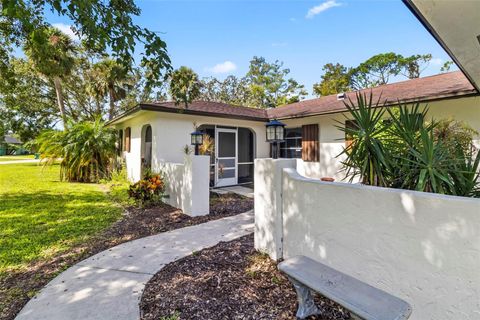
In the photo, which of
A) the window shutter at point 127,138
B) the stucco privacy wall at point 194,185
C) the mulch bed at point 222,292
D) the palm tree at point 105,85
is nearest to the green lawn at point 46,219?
the stucco privacy wall at point 194,185

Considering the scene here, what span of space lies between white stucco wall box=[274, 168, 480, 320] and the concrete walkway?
7.09 feet

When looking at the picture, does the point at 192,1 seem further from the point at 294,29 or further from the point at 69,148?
the point at 69,148

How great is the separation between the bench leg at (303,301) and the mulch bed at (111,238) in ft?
9.88

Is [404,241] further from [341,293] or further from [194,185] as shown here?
[194,185]

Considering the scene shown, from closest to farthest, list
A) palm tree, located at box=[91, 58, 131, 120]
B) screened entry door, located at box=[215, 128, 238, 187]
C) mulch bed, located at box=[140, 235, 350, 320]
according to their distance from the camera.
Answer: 1. mulch bed, located at box=[140, 235, 350, 320]
2. screened entry door, located at box=[215, 128, 238, 187]
3. palm tree, located at box=[91, 58, 131, 120]

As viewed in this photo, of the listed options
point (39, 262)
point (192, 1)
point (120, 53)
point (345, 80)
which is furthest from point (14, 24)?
point (345, 80)

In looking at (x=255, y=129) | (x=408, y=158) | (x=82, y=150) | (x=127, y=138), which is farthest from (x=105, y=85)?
(x=408, y=158)

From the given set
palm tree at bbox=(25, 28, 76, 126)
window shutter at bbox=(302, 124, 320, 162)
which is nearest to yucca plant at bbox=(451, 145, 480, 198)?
palm tree at bbox=(25, 28, 76, 126)

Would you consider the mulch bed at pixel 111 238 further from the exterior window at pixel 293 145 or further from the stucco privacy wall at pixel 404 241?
the exterior window at pixel 293 145

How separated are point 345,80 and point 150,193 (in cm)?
2956

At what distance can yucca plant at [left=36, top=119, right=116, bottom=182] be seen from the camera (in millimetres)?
11688

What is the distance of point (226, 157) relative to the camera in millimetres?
10914

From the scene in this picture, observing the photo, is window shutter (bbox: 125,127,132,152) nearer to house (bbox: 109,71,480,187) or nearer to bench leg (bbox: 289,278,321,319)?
house (bbox: 109,71,480,187)

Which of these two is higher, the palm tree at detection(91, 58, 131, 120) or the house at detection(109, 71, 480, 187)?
the palm tree at detection(91, 58, 131, 120)
